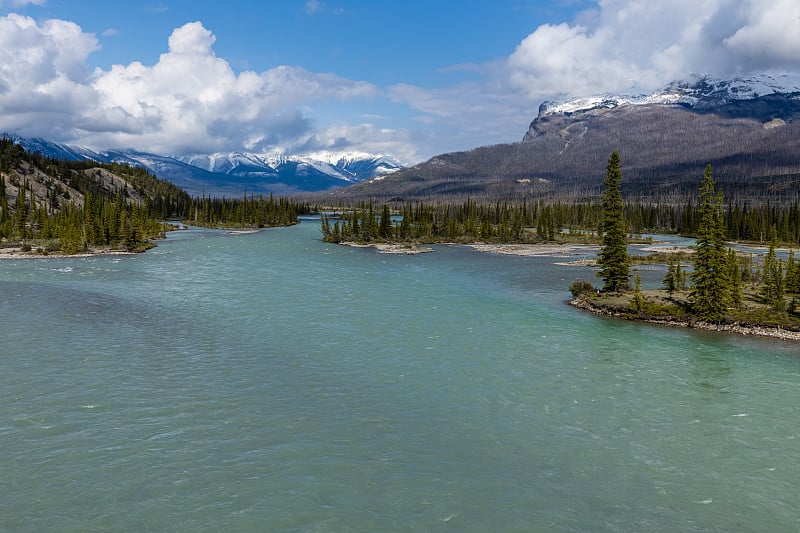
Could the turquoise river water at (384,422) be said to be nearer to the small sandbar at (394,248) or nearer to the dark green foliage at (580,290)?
the dark green foliage at (580,290)

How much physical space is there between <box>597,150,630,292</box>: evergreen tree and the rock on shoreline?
8.61 m

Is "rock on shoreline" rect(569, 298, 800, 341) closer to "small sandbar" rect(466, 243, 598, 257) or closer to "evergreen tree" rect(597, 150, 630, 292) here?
"evergreen tree" rect(597, 150, 630, 292)

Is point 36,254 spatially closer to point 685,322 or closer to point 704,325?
point 685,322

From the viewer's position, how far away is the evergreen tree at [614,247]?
63375mm

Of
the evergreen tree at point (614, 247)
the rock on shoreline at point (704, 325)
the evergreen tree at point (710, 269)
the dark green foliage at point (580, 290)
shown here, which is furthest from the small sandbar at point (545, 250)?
the evergreen tree at point (710, 269)

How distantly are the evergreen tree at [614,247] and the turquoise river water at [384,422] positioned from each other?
12.2 metres

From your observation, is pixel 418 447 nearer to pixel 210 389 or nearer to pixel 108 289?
pixel 210 389

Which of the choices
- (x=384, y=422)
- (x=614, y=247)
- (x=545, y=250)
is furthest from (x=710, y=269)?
(x=545, y=250)

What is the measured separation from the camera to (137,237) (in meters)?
119

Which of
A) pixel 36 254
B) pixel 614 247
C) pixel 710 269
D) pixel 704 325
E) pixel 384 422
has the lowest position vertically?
pixel 384 422

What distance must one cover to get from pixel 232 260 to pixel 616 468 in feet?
279

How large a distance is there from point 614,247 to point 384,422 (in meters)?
45.8

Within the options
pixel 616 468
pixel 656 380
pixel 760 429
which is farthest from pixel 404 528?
pixel 656 380

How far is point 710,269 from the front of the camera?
53.8m
